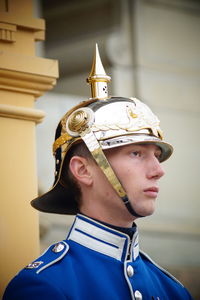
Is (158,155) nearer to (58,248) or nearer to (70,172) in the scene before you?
(70,172)

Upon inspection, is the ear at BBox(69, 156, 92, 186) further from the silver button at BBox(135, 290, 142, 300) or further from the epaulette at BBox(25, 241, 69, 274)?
the silver button at BBox(135, 290, 142, 300)

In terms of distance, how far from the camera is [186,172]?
1084 cm

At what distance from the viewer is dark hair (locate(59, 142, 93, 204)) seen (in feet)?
15.8

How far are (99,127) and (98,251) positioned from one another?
66 centimetres

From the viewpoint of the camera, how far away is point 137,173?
4.68 meters

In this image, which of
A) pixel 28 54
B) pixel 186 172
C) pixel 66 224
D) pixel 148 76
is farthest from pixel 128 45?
pixel 28 54

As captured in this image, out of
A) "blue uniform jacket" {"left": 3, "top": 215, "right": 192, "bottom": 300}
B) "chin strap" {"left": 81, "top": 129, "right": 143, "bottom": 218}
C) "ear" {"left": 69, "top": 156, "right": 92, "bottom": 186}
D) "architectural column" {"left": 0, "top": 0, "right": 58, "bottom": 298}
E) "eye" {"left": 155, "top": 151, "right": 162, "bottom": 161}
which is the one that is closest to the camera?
"blue uniform jacket" {"left": 3, "top": 215, "right": 192, "bottom": 300}

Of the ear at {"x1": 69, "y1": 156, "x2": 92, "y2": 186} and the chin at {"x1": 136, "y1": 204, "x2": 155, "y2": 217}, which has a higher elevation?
the ear at {"x1": 69, "y1": 156, "x2": 92, "y2": 186}

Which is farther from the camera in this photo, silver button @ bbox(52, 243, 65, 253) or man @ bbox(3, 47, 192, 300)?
silver button @ bbox(52, 243, 65, 253)

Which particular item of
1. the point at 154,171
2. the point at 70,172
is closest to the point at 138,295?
the point at 154,171

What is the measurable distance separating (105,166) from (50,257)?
56 centimetres

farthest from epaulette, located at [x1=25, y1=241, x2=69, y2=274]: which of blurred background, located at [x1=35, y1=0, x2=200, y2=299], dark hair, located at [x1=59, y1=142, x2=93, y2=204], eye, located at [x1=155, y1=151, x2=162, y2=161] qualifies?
blurred background, located at [x1=35, y1=0, x2=200, y2=299]

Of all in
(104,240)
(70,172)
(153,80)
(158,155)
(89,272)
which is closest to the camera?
(89,272)

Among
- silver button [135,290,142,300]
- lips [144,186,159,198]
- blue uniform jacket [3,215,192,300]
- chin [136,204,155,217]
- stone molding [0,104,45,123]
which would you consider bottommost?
silver button [135,290,142,300]
